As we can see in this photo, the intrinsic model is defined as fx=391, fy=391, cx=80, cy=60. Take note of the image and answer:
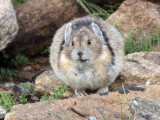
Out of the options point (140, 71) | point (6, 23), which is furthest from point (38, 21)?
point (140, 71)

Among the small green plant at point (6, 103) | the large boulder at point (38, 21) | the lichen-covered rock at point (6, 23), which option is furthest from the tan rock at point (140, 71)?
the large boulder at point (38, 21)

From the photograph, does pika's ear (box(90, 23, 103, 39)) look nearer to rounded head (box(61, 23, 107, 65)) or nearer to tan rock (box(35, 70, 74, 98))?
rounded head (box(61, 23, 107, 65))

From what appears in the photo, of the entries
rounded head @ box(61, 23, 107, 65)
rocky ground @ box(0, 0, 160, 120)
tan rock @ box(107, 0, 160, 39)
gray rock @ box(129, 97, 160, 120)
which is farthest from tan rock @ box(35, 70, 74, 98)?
gray rock @ box(129, 97, 160, 120)

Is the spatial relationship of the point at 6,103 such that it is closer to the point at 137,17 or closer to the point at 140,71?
the point at 140,71

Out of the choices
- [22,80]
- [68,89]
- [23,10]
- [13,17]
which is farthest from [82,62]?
Answer: [23,10]

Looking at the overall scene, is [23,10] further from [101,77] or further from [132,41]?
[101,77]

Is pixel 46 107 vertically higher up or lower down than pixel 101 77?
higher up
